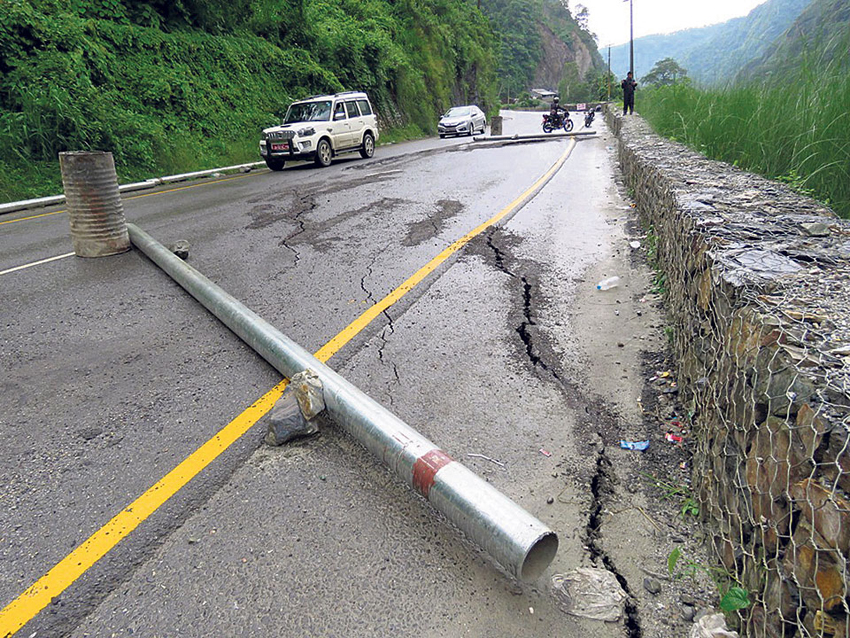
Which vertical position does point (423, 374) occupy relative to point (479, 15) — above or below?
below

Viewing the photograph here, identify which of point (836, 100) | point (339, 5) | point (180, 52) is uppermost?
point (339, 5)

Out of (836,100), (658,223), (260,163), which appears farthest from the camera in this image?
(260,163)

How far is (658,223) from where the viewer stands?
611cm

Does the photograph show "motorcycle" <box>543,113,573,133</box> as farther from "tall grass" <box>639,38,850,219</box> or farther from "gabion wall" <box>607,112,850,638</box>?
"gabion wall" <box>607,112,850,638</box>

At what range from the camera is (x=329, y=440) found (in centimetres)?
338

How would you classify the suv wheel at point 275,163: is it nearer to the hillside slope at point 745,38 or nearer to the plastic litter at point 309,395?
the hillside slope at point 745,38

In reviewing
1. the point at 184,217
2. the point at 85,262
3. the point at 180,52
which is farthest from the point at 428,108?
the point at 85,262

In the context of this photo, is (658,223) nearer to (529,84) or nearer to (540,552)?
(540,552)

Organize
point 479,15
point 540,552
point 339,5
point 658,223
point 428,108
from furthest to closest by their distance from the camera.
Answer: point 479,15
point 428,108
point 339,5
point 658,223
point 540,552

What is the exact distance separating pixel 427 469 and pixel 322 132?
16054 millimetres

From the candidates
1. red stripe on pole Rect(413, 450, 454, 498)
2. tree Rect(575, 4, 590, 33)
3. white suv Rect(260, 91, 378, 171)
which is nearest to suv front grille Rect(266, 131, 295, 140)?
white suv Rect(260, 91, 378, 171)

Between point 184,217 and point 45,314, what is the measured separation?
4683 millimetres

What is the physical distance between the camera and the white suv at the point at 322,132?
16.8 metres

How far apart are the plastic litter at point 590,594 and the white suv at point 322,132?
15.9m
